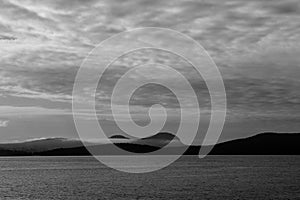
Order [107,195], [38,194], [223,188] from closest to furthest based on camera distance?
[107,195] < [38,194] < [223,188]

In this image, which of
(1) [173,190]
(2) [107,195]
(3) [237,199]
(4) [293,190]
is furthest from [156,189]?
(4) [293,190]

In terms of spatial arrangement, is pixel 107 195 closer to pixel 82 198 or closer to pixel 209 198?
pixel 82 198

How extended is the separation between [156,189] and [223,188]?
19126 mm

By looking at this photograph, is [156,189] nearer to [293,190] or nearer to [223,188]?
[223,188]

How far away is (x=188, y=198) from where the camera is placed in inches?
3903

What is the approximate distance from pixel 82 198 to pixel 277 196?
47.1m

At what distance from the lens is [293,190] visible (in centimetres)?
11675

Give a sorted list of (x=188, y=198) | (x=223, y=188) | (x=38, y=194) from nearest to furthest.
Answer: (x=188, y=198) → (x=38, y=194) → (x=223, y=188)

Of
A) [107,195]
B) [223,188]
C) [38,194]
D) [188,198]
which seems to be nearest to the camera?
[188,198]

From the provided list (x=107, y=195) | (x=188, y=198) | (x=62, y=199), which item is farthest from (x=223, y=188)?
(x=62, y=199)

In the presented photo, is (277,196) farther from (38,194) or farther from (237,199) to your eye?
(38,194)

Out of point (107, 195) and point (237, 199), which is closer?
point (237, 199)

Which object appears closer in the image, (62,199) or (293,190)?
(62,199)

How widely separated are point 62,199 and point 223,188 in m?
45.9
